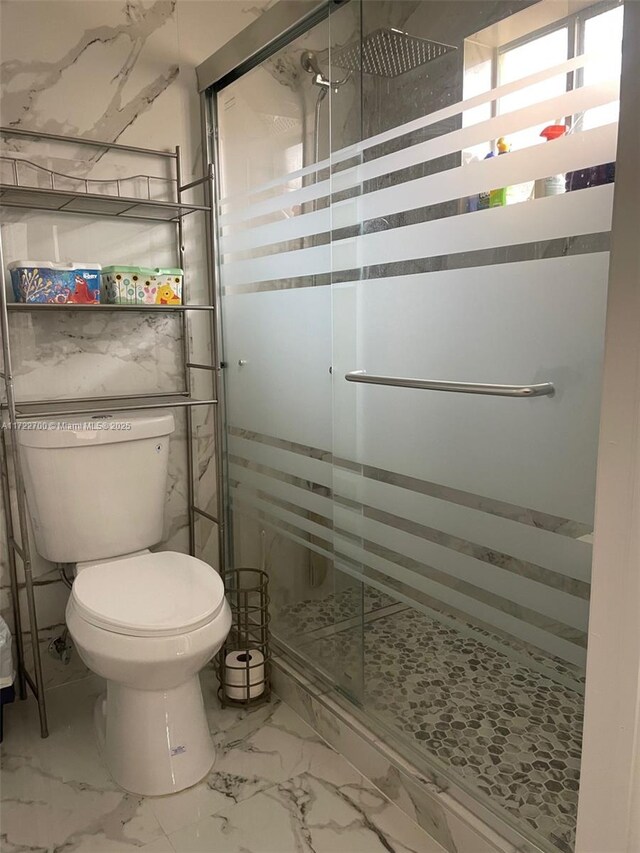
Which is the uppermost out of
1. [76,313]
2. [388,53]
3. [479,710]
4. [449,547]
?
[388,53]

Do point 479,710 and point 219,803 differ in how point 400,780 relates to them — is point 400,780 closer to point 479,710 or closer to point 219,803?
point 479,710

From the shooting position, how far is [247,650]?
2.03 m

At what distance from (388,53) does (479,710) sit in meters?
1.49

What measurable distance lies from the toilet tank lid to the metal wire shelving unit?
0.10 ft

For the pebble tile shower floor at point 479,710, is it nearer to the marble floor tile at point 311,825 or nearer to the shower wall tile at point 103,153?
the marble floor tile at point 311,825

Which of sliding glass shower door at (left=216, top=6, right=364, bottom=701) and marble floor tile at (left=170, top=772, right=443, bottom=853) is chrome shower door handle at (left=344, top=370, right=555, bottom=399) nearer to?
sliding glass shower door at (left=216, top=6, right=364, bottom=701)

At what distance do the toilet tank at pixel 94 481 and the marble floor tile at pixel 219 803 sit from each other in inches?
20.8

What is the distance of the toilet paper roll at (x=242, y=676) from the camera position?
2.04 meters

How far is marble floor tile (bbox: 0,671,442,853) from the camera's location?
1549 millimetres

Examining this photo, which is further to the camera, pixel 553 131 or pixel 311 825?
pixel 311 825

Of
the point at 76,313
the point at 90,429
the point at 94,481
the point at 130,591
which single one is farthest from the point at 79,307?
the point at 130,591

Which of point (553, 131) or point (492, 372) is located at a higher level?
point (553, 131)

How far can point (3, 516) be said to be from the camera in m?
2.01

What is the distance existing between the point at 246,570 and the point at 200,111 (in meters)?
1.47
